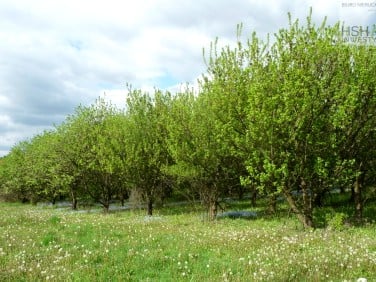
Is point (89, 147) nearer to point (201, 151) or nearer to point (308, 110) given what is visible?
point (201, 151)

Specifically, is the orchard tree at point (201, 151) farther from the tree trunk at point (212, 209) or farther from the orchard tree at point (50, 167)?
the orchard tree at point (50, 167)

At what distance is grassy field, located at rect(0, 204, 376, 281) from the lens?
A: 1116cm

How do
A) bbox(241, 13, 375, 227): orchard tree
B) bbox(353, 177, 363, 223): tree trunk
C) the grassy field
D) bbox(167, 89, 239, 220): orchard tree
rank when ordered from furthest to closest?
1. bbox(167, 89, 239, 220): orchard tree
2. bbox(353, 177, 363, 223): tree trunk
3. bbox(241, 13, 375, 227): orchard tree
4. the grassy field

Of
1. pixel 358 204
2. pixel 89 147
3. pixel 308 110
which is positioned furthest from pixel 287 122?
pixel 89 147

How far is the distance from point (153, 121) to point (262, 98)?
1678 cm

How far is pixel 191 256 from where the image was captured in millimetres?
13383

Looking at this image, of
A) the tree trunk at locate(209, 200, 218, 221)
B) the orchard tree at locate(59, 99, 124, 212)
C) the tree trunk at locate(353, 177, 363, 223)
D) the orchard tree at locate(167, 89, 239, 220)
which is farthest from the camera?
the orchard tree at locate(59, 99, 124, 212)

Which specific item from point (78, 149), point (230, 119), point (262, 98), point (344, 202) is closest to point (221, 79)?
point (230, 119)

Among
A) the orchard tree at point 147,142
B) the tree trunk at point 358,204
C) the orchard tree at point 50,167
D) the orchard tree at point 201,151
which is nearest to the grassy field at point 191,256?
the tree trunk at point 358,204

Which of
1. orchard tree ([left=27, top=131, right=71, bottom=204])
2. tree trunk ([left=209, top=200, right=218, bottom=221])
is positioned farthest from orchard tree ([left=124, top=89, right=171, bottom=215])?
orchard tree ([left=27, top=131, right=71, bottom=204])

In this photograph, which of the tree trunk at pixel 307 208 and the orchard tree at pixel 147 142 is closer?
the tree trunk at pixel 307 208

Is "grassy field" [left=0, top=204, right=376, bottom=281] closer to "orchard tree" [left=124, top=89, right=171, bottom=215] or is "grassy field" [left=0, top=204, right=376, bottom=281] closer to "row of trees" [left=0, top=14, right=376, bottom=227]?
"row of trees" [left=0, top=14, right=376, bottom=227]

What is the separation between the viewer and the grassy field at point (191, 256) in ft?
36.6

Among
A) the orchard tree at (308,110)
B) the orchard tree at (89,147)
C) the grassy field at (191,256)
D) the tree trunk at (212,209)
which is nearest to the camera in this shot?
the grassy field at (191,256)
